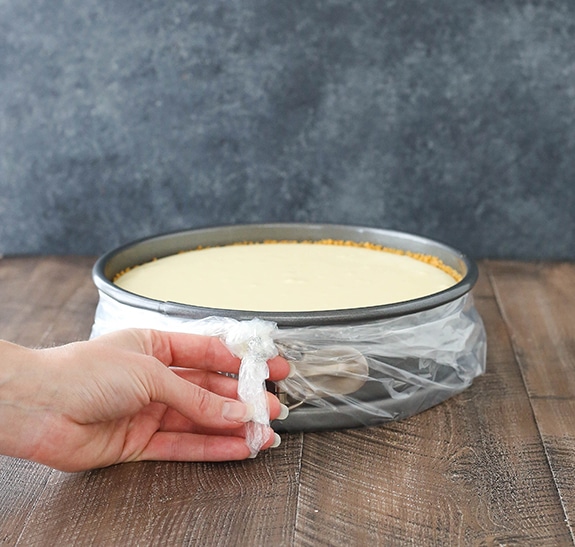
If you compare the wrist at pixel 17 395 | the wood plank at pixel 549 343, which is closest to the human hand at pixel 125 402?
the wrist at pixel 17 395

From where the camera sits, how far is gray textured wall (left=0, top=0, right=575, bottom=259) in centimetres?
234

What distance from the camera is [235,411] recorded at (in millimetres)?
1116

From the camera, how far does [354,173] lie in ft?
8.04

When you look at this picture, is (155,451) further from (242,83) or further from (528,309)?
(242,83)

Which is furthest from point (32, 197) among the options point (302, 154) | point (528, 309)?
point (528, 309)

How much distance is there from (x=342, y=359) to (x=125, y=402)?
341mm

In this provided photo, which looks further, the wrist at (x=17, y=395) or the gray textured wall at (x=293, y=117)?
the gray textured wall at (x=293, y=117)

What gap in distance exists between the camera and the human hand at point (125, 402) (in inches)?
40.1

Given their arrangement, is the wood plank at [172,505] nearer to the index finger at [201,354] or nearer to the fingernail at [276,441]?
the fingernail at [276,441]

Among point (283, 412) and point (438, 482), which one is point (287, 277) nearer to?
point (283, 412)

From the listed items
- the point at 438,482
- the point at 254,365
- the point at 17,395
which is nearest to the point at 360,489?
the point at 438,482

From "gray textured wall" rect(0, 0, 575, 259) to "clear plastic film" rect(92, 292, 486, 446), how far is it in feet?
3.74

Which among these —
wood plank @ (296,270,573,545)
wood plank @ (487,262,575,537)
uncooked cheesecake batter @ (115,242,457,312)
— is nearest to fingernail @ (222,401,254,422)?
wood plank @ (296,270,573,545)

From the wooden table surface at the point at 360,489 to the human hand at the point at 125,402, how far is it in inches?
1.4
